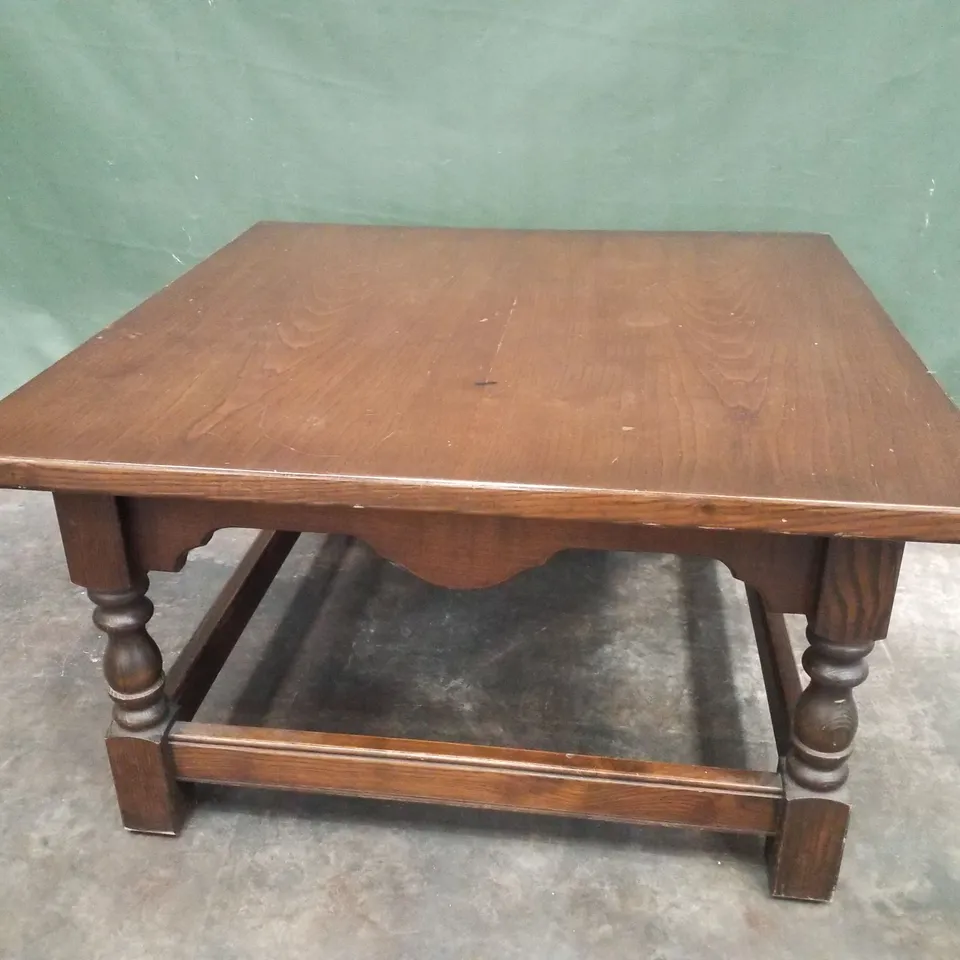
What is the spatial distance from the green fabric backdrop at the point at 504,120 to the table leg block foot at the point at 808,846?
1121 millimetres

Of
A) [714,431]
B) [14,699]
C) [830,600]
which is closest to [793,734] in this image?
[830,600]

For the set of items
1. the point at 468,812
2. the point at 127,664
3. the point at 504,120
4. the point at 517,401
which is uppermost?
the point at 504,120

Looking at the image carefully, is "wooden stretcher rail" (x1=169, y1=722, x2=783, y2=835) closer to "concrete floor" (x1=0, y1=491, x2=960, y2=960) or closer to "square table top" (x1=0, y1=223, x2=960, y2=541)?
"concrete floor" (x1=0, y1=491, x2=960, y2=960)

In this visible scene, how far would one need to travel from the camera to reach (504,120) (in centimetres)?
169

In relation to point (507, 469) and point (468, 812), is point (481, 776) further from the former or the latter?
point (507, 469)

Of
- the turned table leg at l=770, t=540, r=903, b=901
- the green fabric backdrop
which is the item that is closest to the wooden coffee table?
the turned table leg at l=770, t=540, r=903, b=901

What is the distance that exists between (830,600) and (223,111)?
1.45 meters

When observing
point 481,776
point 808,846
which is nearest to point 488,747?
point 481,776

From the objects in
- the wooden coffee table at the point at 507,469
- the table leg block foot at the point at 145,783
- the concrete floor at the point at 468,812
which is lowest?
the concrete floor at the point at 468,812

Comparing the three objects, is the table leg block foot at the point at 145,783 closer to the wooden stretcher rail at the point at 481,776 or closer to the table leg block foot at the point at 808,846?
the wooden stretcher rail at the point at 481,776

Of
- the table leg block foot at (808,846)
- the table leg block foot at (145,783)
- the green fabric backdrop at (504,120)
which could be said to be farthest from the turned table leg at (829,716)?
the green fabric backdrop at (504,120)

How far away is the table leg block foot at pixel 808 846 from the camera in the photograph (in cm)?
98

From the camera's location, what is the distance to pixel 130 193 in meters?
1.84

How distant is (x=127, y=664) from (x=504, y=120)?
3.86 ft
